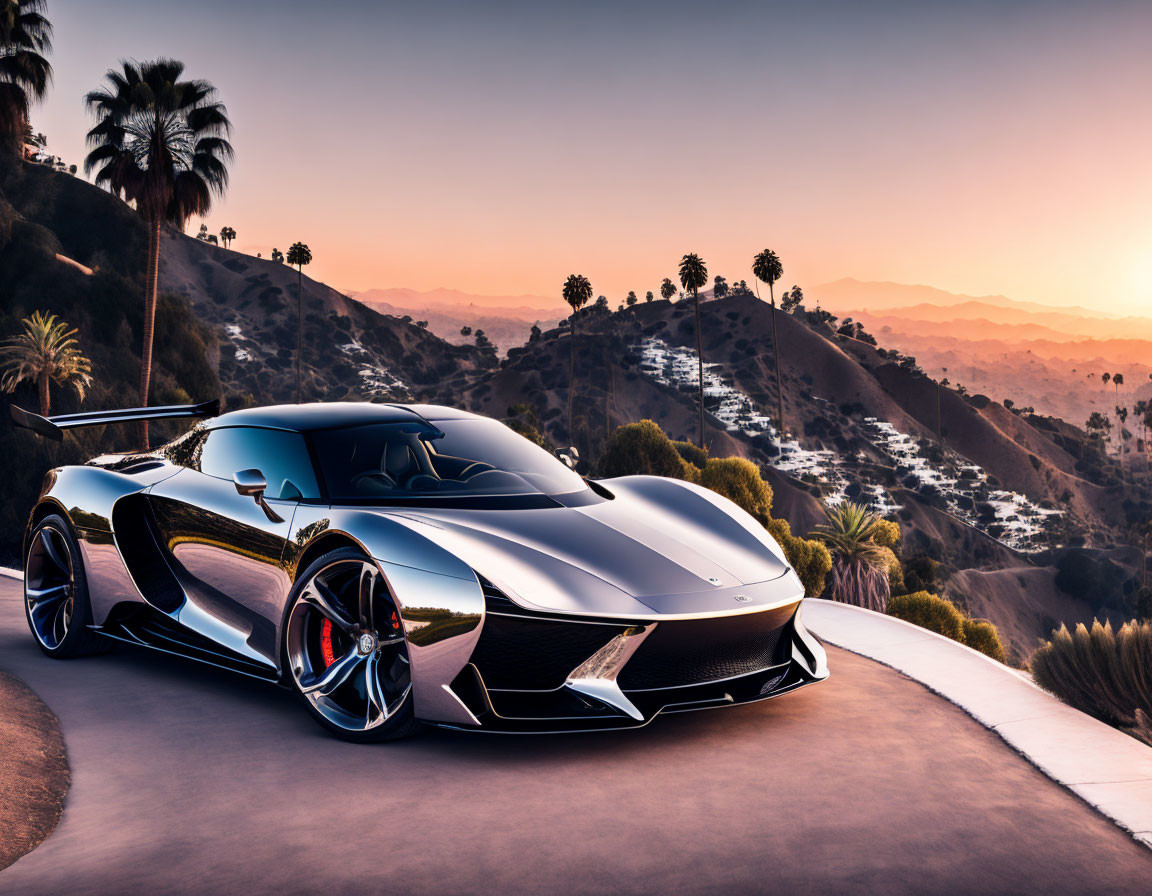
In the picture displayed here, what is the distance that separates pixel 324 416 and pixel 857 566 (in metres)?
20.6

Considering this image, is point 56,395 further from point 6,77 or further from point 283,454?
point 283,454

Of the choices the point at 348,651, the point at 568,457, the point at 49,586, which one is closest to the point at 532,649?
the point at 348,651

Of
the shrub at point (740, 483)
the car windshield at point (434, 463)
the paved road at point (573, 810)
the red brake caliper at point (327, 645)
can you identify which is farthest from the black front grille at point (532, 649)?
the shrub at point (740, 483)

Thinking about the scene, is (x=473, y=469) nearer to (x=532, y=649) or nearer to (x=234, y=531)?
(x=234, y=531)

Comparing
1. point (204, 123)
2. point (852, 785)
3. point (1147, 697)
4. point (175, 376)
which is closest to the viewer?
point (852, 785)

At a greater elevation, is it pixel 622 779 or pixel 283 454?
pixel 283 454

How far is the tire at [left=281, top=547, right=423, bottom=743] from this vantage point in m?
4.61

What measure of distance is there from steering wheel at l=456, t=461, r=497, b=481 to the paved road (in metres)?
1.48

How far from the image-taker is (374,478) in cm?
538

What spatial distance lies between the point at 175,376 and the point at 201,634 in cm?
6084

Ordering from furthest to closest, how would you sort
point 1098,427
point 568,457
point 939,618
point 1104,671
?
1. point 1098,427
2. point 939,618
3. point 568,457
4. point 1104,671

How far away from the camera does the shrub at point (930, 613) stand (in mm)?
29000

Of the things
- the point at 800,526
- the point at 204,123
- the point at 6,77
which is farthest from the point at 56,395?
the point at 800,526

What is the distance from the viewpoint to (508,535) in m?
4.75
